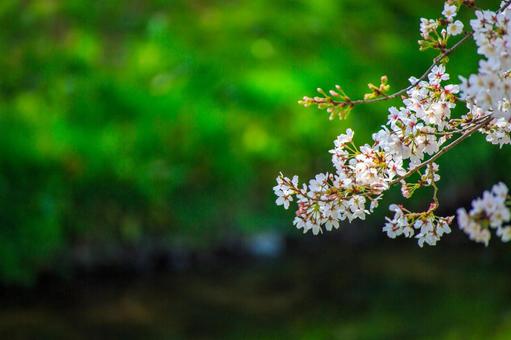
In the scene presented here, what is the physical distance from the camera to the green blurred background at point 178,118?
338 inches

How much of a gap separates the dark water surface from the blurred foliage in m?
0.57

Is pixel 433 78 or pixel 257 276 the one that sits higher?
pixel 257 276

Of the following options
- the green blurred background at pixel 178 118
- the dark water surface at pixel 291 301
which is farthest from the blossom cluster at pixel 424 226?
the green blurred background at pixel 178 118

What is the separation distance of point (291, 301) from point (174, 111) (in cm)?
300

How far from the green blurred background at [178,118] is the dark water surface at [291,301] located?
0.22m

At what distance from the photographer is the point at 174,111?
9.48 metres

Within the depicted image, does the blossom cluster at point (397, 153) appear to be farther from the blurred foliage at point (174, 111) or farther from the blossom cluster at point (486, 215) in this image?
the blurred foliage at point (174, 111)

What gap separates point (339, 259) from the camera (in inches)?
371

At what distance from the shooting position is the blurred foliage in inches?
339

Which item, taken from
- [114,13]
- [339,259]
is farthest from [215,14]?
[339,259]

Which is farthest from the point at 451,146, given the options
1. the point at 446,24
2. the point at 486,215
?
the point at 486,215

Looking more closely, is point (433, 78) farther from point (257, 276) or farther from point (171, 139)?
point (171, 139)

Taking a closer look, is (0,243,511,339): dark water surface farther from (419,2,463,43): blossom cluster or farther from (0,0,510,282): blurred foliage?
(419,2,463,43): blossom cluster

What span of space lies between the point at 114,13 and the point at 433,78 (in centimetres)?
901
